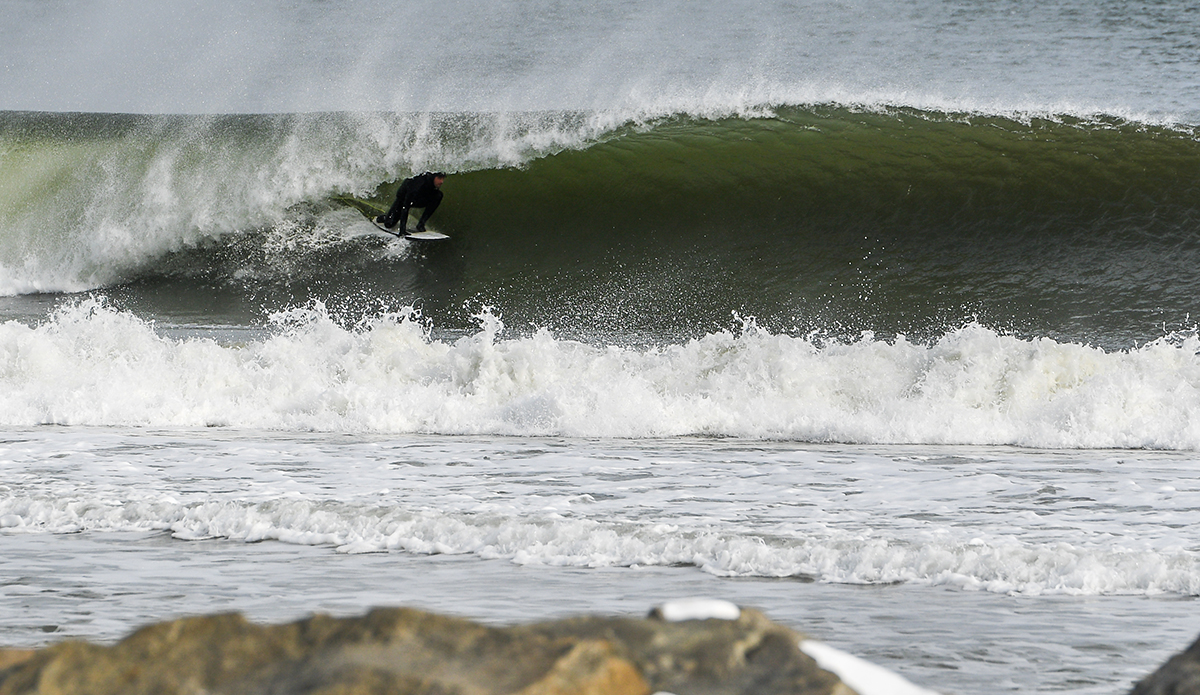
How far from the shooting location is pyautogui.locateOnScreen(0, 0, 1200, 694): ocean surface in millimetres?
3750

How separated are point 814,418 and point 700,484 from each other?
6.12 ft

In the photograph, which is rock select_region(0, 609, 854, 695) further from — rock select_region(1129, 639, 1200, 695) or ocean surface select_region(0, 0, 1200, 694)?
ocean surface select_region(0, 0, 1200, 694)

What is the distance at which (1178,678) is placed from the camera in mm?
1643

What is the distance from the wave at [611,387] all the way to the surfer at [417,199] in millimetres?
4436

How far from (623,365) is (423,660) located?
267 inches

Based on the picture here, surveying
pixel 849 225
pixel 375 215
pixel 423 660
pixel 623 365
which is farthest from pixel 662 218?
pixel 423 660

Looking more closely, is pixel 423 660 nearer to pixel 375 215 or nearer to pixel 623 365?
pixel 623 365

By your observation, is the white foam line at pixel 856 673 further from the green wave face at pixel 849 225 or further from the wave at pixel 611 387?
the green wave face at pixel 849 225

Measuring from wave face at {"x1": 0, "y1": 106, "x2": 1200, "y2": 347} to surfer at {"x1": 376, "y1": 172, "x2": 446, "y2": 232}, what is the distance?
432mm

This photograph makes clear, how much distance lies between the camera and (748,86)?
16.3 m

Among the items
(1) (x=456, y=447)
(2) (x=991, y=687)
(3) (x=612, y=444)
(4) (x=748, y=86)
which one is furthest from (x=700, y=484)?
(4) (x=748, y=86)

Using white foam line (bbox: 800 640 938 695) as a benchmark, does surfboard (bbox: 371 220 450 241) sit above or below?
above

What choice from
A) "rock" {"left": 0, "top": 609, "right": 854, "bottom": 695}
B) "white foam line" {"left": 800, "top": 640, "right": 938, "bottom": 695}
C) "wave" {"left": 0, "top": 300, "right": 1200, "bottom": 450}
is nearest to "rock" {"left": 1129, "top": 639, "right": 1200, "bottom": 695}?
"white foam line" {"left": 800, "top": 640, "right": 938, "bottom": 695}

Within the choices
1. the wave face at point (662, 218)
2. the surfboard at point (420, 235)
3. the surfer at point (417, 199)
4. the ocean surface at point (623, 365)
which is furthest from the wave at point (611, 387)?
the surfboard at point (420, 235)
